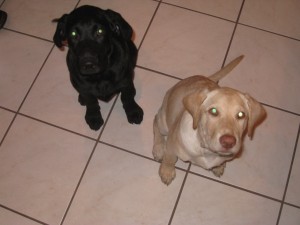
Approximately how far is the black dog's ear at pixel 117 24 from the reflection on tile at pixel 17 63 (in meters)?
0.98

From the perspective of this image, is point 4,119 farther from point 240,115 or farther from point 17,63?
point 240,115

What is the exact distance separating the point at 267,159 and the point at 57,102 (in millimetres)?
1526

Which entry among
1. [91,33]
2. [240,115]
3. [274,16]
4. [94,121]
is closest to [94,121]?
[94,121]

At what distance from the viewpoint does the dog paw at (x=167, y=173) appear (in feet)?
7.18

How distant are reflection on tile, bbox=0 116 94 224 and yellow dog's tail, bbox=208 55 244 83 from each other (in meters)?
0.94

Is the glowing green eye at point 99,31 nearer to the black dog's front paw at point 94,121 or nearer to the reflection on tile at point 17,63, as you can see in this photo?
the black dog's front paw at point 94,121

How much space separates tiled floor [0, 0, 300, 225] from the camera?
2.21 m

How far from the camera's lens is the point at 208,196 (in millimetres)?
2221

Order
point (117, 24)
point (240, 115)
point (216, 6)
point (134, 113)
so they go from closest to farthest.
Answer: point (240, 115) → point (117, 24) → point (134, 113) → point (216, 6)

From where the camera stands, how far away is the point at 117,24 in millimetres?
1935

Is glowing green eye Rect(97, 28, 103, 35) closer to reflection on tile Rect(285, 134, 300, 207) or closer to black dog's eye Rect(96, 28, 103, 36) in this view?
black dog's eye Rect(96, 28, 103, 36)

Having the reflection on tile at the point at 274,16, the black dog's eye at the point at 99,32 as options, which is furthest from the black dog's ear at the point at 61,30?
the reflection on tile at the point at 274,16

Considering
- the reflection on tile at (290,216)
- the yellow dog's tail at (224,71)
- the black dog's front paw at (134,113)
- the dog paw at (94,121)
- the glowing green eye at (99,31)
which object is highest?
the glowing green eye at (99,31)

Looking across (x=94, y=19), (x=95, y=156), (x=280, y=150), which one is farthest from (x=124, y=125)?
(x=280, y=150)
